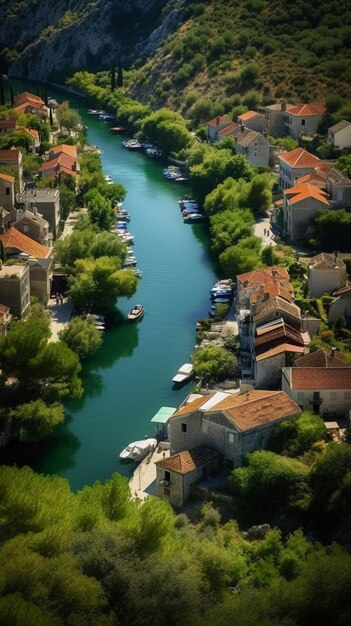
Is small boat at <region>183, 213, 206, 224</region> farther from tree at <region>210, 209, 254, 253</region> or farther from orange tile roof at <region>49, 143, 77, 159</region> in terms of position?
orange tile roof at <region>49, 143, 77, 159</region>

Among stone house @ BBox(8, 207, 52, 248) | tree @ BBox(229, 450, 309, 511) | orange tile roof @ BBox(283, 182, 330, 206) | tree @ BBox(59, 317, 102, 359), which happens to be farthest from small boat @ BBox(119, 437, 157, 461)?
orange tile roof @ BBox(283, 182, 330, 206)

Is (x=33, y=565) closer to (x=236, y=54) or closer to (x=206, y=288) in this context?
(x=206, y=288)

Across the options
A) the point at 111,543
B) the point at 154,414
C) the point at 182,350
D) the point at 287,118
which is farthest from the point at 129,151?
the point at 111,543

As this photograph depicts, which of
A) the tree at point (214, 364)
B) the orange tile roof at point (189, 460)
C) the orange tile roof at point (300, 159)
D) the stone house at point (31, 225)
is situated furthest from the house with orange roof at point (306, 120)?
the orange tile roof at point (189, 460)

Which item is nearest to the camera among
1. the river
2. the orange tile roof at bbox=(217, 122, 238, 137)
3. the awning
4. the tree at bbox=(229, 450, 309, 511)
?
the tree at bbox=(229, 450, 309, 511)

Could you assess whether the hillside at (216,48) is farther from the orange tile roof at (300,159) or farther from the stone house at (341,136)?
the orange tile roof at (300,159)
